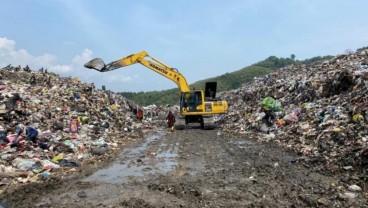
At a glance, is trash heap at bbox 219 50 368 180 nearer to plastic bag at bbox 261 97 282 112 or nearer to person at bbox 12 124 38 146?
plastic bag at bbox 261 97 282 112

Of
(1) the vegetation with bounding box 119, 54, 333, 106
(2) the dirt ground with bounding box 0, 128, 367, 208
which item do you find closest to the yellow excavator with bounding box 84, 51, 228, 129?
(2) the dirt ground with bounding box 0, 128, 367, 208

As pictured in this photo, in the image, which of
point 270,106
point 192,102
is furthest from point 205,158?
point 192,102

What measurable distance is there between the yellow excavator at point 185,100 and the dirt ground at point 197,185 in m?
7.10

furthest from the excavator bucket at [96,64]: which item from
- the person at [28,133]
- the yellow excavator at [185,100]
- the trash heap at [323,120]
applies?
the person at [28,133]

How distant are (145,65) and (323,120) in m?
8.42

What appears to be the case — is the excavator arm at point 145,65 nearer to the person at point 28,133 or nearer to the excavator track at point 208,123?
the excavator track at point 208,123

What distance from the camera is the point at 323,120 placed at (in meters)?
10.3

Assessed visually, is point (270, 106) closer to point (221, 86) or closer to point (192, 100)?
point (192, 100)

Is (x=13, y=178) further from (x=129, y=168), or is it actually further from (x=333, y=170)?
(x=333, y=170)

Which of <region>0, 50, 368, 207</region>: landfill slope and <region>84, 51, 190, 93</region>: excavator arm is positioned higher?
<region>84, 51, 190, 93</region>: excavator arm

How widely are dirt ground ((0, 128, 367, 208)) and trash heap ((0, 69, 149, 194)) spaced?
0.78 meters

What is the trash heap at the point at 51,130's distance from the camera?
24.3ft

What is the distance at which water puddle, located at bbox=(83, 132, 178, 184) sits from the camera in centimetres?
652

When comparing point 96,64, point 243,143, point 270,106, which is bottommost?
point 243,143
